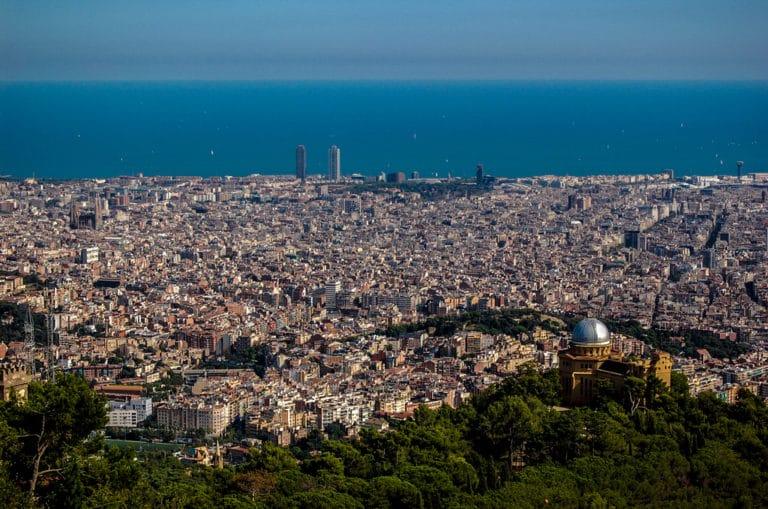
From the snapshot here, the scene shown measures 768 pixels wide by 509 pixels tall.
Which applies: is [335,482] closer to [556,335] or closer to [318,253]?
[556,335]

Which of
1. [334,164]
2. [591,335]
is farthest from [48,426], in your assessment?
[334,164]

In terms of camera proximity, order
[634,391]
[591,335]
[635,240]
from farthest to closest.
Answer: [635,240]
[591,335]
[634,391]

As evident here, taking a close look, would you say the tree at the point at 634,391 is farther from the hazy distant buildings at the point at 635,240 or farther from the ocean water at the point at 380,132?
the hazy distant buildings at the point at 635,240

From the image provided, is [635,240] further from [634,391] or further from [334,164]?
[634,391]

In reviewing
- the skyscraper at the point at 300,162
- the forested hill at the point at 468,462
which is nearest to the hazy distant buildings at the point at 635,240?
the skyscraper at the point at 300,162

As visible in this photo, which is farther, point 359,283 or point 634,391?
point 359,283

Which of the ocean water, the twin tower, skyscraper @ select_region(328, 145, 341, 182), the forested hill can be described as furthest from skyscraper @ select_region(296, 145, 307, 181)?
the forested hill
